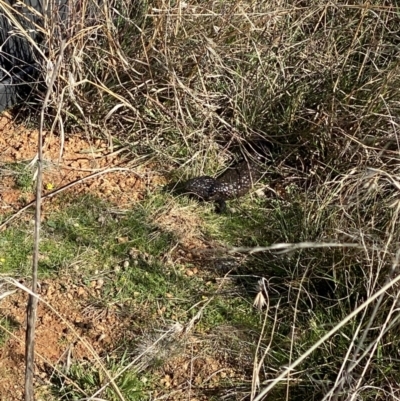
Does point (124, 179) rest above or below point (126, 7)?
below

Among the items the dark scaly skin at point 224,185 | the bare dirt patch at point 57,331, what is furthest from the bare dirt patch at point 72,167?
the bare dirt patch at point 57,331

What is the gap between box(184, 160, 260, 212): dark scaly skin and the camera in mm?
4051

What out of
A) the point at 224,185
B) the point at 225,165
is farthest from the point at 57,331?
the point at 225,165

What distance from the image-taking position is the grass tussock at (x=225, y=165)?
9.73ft

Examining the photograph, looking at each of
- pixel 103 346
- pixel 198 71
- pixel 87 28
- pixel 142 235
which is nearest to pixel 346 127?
pixel 198 71

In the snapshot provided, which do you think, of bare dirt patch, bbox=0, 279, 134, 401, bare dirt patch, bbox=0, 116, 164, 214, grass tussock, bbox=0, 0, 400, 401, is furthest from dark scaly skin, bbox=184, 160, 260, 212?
bare dirt patch, bbox=0, 279, 134, 401

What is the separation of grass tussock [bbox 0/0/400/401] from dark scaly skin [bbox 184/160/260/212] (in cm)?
8

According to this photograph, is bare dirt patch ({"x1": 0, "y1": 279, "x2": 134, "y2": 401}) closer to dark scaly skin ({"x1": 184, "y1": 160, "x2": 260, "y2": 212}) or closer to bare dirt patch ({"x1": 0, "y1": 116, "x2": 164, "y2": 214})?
bare dirt patch ({"x1": 0, "y1": 116, "x2": 164, "y2": 214})

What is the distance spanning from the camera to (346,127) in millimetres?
3938

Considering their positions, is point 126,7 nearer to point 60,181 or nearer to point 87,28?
point 87,28

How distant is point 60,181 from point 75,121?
0.49m

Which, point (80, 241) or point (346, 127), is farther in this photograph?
point (346, 127)

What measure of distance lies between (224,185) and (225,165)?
1.23 feet

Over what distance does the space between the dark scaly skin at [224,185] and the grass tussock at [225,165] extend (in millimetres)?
76
